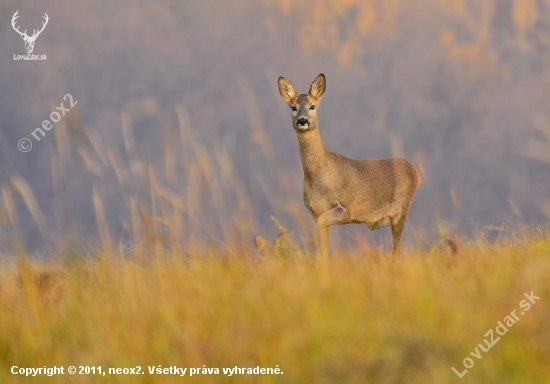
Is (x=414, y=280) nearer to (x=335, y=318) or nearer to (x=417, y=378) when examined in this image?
(x=335, y=318)

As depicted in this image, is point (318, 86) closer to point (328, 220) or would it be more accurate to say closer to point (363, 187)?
point (363, 187)

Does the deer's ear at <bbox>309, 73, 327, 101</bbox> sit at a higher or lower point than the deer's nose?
higher

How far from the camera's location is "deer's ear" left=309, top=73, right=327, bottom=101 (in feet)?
30.1

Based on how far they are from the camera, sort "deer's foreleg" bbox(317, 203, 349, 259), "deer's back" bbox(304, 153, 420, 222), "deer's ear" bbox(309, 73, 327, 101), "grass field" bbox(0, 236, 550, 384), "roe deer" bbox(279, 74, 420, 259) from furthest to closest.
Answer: "deer's ear" bbox(309, 73, 327, 101), "deer's back" bbox(304, 153, 420, 222), "roe deer" bbox(279, 74, 420, 259), "deer's foreleg" bbox(317, 203, 349, 259), "grass field" bbox(0, 236, 550, 384)

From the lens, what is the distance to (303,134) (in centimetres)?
921

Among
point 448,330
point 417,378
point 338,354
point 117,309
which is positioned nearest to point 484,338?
point 448,330

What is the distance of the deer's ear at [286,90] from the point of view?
9.23 m

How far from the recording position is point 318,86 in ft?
30.2

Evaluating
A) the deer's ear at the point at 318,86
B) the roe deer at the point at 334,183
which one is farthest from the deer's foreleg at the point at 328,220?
the deer's ear at the point at 318,86

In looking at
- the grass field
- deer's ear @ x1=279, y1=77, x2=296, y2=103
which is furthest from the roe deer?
the grass field

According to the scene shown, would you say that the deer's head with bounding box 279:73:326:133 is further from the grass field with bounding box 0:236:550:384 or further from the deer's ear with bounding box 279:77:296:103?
the grass field with bounding box 0:236:550:384

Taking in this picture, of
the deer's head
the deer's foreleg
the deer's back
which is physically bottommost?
the deer's foreleg

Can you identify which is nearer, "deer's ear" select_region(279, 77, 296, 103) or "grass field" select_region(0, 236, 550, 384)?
"grass field" select_region(0, 236, 550, 384)

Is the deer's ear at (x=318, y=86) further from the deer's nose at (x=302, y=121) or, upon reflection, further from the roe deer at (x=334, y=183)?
the deer's nose at (x=302, y=121)
